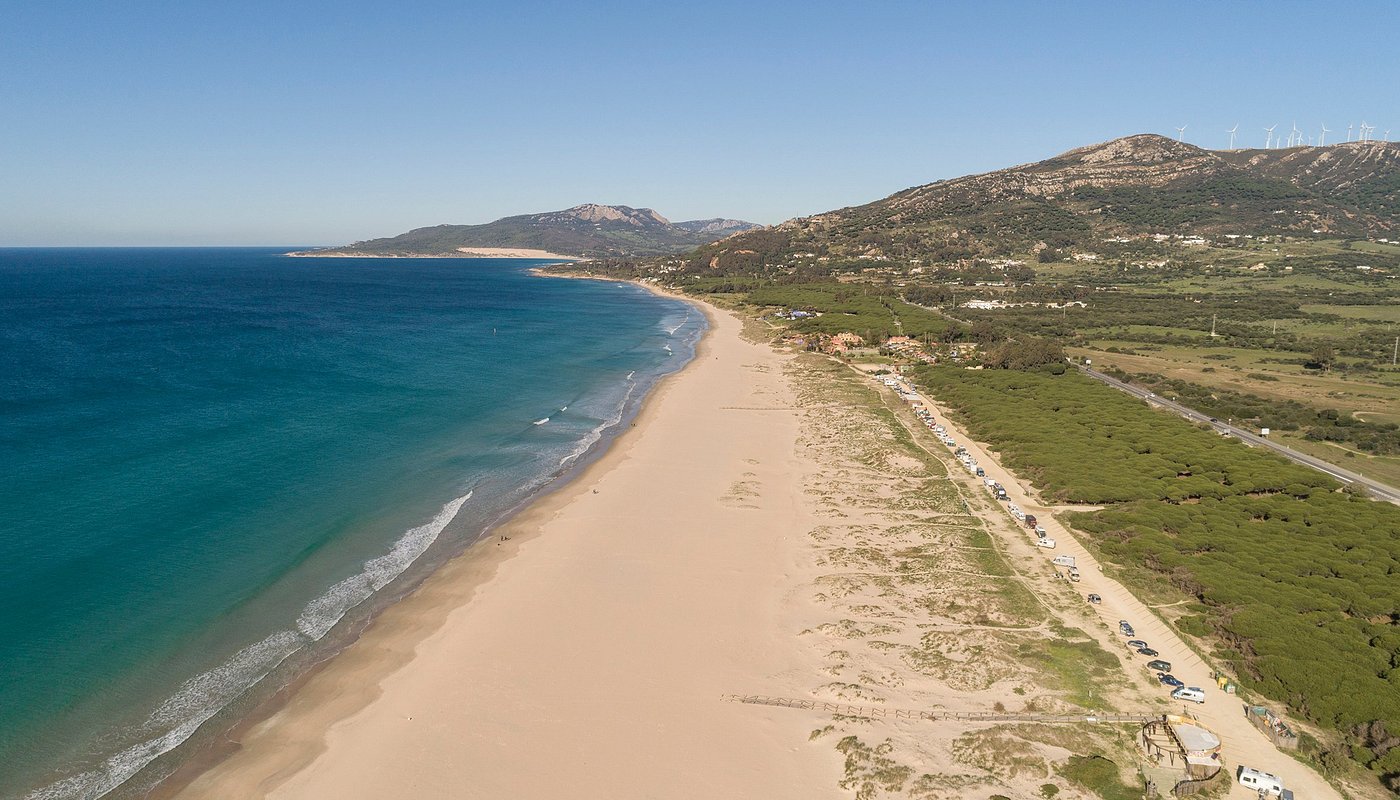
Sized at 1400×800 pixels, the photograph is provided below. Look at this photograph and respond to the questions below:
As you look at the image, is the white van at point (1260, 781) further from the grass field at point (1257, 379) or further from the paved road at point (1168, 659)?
the grass field at point (1257, 379)

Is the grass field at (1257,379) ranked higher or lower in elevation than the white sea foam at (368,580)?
higher

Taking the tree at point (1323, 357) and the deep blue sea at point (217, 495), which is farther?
the tree at point (1323, 357)

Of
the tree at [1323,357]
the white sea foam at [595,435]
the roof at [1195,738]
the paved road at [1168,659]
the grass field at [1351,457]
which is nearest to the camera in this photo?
the paved road at [1168,659]

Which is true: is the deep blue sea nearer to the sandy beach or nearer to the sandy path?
the sandy beach

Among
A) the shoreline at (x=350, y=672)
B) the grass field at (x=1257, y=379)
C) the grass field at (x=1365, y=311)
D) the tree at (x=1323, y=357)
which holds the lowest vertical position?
the shoreline at (x=350, y=672)

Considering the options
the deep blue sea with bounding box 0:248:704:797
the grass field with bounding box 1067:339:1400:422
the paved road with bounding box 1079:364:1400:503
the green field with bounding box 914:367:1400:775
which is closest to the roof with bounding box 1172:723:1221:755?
the green field with bounding box 914:367:1400:775

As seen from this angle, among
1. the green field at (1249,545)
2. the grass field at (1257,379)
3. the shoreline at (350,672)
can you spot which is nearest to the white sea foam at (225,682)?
the shoreline at (350,672)

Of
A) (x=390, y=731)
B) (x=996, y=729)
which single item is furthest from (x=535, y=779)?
(x=996, y=729)

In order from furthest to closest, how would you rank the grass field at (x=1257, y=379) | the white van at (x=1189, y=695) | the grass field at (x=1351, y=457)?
the grass field at (x=1257, y=379), the grass field at (x=1351, y=457), the white van at (x=1189, y=695)
